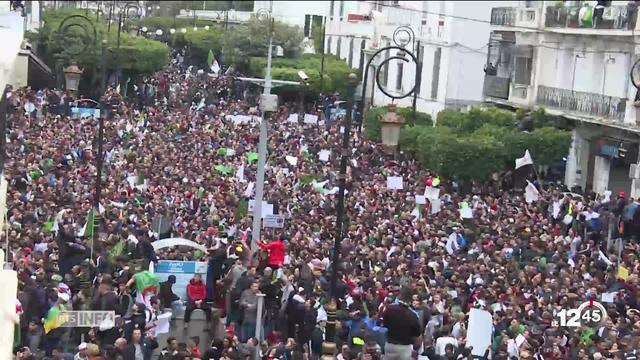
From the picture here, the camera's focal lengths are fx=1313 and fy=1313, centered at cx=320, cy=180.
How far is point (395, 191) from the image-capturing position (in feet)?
101

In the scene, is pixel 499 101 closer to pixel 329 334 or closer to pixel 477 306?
pixel 477 306

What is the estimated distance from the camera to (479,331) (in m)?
17.1

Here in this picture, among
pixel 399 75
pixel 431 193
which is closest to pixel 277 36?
→ pixel 399 75

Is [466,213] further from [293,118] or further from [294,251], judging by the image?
[293,118]

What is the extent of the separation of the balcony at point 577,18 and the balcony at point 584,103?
1.99 m

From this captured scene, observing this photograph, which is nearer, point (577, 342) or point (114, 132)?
point (577, 342)

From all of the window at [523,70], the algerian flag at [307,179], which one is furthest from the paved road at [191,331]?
the window at [523,70]

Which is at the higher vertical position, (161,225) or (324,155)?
(324,155)

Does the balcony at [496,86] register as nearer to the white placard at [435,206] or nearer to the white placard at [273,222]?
the white placard at [435,206]

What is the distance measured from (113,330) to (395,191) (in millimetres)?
14880

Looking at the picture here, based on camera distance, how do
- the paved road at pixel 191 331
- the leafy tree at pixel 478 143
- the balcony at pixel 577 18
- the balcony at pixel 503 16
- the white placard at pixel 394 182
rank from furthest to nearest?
1. the balcony at pixel 503 16
2. the balcony at pixel 577 18
3. the leafy tree at pixel 478 143
4. the white placard at pixel 394 182
5. the paved road at pixel 191 331

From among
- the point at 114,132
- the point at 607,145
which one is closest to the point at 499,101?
the point at 607,145

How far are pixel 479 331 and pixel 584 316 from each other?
1.55m

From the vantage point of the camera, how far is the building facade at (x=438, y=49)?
49.8 m
